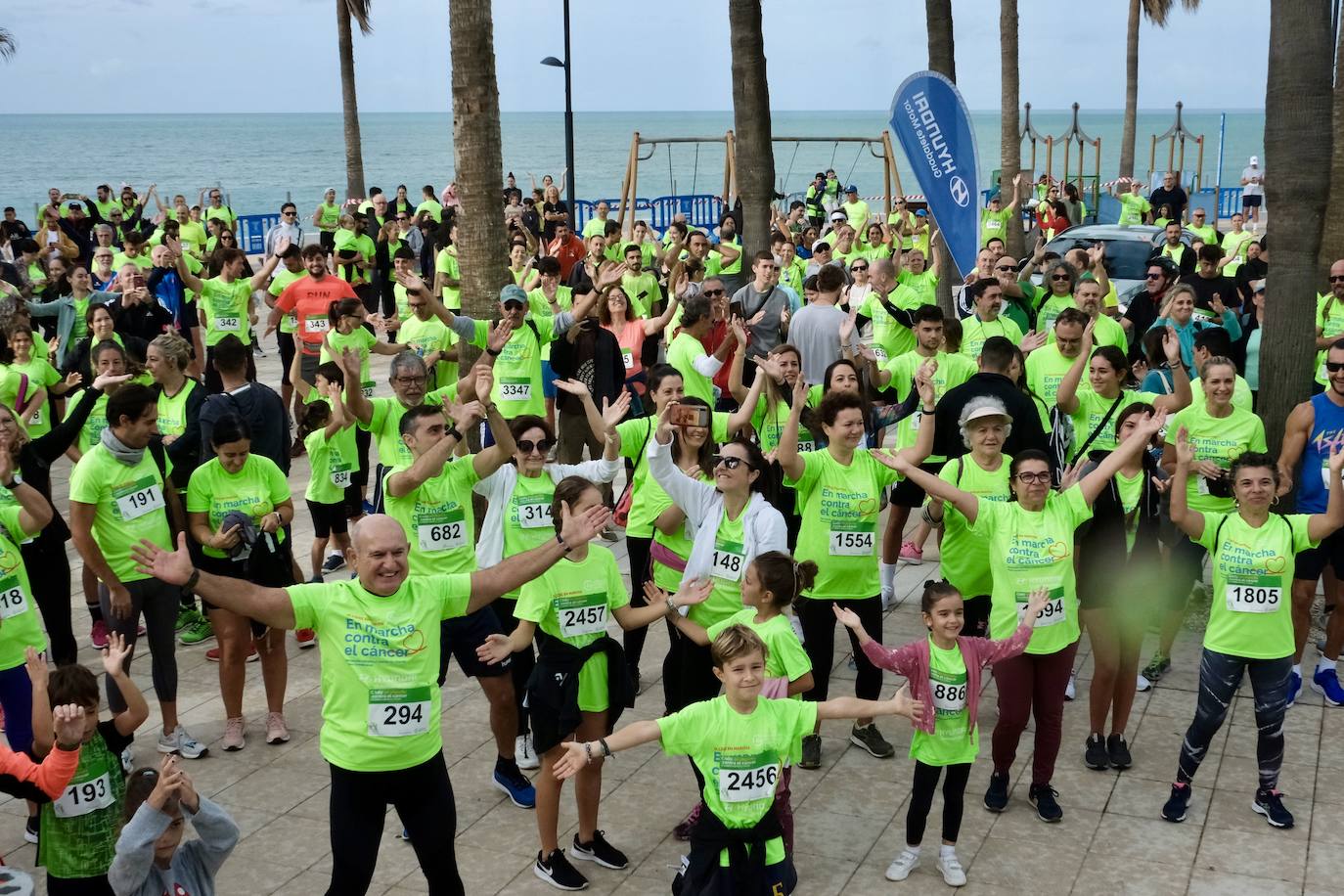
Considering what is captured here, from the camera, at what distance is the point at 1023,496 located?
6.32m

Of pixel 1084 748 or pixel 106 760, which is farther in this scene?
pixel 1084 748

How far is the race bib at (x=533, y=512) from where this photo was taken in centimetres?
688

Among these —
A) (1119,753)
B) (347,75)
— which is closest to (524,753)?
(1119,753)

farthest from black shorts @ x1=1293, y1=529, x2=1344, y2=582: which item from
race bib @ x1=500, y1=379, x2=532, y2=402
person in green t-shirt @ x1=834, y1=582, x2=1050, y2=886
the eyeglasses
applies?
race bib @ x1=500, y1=379, x2=532, y2=402

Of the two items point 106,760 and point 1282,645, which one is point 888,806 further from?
point 106,760

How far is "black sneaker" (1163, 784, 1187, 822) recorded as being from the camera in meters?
6.44

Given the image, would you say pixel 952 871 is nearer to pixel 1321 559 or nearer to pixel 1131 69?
pixel 1321 559

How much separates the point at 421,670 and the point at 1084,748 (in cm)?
395

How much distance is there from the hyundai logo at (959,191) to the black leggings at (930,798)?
7122 millimetres

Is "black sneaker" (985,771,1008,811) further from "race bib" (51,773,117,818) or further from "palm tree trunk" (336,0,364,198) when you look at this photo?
"palm tree trunk" (336,0,364,198)

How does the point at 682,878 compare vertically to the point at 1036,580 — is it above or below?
below

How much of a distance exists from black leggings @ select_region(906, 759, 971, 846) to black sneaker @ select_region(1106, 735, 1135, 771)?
4.89ft

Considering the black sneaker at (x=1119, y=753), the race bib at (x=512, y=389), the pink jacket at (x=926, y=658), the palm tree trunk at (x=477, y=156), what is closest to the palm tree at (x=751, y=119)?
the palm tree trunk at (x=477, y=156)

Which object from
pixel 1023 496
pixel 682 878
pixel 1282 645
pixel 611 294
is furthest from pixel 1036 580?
pixel 611 294
